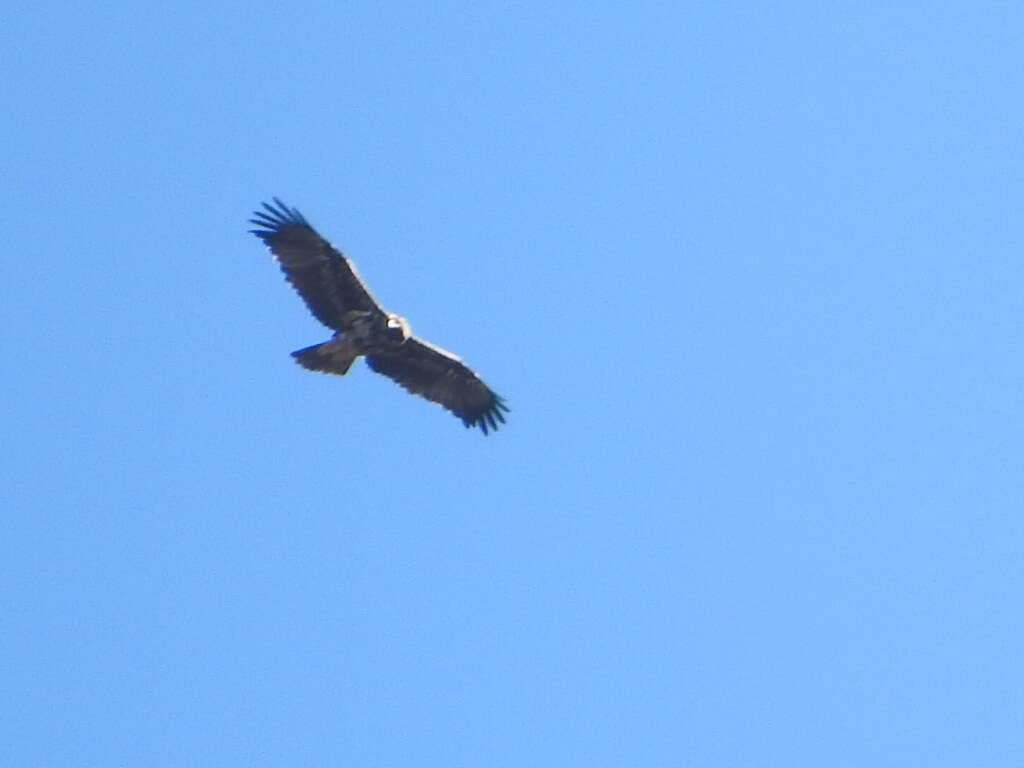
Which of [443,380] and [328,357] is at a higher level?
[443,380]

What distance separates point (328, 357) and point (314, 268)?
3.30 feet

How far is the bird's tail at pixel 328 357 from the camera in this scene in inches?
1228

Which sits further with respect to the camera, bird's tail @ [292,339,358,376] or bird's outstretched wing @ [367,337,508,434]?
bird's outstretched wing @ [367,337,508,434]

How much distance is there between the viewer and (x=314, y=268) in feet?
103

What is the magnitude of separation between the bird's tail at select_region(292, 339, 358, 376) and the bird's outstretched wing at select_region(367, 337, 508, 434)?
0.65m

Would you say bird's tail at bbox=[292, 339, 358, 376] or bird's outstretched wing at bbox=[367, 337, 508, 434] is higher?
bird's outstretched wing at bbox=[367, 337, 508, 434]

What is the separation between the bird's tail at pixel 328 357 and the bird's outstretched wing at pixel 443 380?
2.15 ft

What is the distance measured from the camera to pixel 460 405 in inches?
1293

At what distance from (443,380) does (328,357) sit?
6.07 ft

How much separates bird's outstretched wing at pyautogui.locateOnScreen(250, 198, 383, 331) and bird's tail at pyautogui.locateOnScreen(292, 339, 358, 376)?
0.26 m

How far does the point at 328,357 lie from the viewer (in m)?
31.2

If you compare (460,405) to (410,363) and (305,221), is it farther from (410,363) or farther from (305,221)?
(305,221)

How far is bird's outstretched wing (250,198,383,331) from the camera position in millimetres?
31203

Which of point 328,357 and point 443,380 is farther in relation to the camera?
point 443,380
